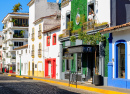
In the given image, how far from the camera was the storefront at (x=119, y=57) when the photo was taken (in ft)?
58.6

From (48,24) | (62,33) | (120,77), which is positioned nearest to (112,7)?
(120,77)

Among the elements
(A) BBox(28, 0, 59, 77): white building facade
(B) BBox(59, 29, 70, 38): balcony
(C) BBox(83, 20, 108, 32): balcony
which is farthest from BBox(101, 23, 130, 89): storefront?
(A) BBox(28, 0, 59, 77): white building facade

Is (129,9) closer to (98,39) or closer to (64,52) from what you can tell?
(98,39)

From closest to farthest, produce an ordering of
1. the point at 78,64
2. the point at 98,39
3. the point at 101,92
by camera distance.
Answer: the point at 101,92, the point at 98,39, the point at 78,64

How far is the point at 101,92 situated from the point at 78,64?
28.2 ft

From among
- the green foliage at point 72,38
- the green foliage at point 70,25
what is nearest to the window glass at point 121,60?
the green foliage at point 72,38

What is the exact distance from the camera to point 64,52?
29219 millimetres

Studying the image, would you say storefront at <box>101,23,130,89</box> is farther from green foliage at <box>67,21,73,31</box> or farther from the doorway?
green foliage at <box>67,21,73,31</box>

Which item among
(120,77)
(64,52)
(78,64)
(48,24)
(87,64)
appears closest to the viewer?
(120,77)

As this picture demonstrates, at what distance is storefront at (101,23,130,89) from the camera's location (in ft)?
58.6

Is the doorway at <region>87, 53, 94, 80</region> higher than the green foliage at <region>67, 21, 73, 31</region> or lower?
lower

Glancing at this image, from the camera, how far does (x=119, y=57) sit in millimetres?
19016

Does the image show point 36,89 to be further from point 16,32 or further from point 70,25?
point 16,32

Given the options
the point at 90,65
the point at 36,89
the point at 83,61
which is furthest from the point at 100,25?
the point at 36,89
